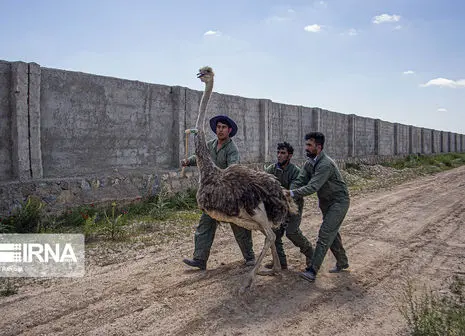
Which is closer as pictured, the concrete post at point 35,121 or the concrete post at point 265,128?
the concrete post at point 35,121

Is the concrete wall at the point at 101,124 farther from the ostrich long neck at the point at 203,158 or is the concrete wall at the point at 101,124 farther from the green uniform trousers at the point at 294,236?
the green uniform trousers at the point at 294,236

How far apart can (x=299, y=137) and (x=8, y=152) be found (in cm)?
1027

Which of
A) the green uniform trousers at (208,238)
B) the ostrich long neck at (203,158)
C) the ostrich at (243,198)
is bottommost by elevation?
the green uniform trousers at (208,238)

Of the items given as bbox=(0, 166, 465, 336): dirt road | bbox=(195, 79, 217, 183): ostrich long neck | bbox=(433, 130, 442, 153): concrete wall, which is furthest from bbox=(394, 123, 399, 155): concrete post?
bbox=(195, 79, 217, 183): ostrich long neck

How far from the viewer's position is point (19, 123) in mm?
6367

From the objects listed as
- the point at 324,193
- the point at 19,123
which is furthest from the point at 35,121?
the point at 324,193

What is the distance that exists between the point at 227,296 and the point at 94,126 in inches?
198

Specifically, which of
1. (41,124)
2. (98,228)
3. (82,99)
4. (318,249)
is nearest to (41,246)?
(98,228)

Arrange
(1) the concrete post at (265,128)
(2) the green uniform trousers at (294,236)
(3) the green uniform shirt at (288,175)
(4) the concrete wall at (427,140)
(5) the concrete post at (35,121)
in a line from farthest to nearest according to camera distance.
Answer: (4) the concrete wall at (427,140), (1) the concrete post at (265,128), (5) the concrete post at (35,121), (3) the green uniform shirt at (288,175), (2) the green uniform trousers at (294,236)

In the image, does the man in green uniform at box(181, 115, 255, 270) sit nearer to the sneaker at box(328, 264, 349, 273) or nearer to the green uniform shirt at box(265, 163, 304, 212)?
the green uniform shirt at box(265, 163, 304, 212)

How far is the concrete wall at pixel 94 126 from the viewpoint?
6391mm

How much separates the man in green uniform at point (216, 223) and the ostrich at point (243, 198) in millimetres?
395

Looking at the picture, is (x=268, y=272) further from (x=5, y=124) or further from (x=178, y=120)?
(x=178, y=120)

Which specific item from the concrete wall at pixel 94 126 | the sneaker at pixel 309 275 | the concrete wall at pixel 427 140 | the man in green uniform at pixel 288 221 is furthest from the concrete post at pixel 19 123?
the concrete wall at pixel 427 140
